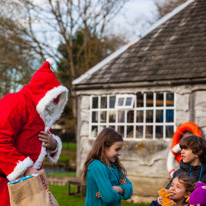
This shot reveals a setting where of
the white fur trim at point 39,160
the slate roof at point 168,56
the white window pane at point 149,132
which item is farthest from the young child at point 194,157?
the white window pane at point 149,132

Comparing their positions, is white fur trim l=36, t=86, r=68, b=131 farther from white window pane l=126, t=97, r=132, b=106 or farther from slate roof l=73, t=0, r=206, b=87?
white window pane l=126, t=97, r=132, b=106

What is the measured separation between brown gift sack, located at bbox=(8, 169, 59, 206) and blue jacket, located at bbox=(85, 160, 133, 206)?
28.6 inches

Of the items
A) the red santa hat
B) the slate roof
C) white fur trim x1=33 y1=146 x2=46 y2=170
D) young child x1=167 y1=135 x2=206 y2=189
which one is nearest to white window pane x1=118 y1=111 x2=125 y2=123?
the slate roof

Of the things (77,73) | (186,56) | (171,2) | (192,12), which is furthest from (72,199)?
(171,2)

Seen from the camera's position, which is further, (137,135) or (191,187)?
(137,135)

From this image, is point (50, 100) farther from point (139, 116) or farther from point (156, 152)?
point (139, 116)

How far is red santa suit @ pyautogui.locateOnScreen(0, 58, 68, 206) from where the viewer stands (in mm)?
2936

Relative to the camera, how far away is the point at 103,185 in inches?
134

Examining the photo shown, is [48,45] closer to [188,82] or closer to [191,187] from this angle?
[188,82]

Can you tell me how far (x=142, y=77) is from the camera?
350 inches

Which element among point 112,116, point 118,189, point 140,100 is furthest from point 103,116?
point 118,189

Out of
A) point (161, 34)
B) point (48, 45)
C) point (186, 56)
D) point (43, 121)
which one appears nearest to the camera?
point (43, 121)

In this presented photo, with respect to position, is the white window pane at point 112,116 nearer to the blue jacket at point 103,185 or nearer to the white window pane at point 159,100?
the white window pane at point 159,100

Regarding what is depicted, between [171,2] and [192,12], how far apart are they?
42.6 ft
